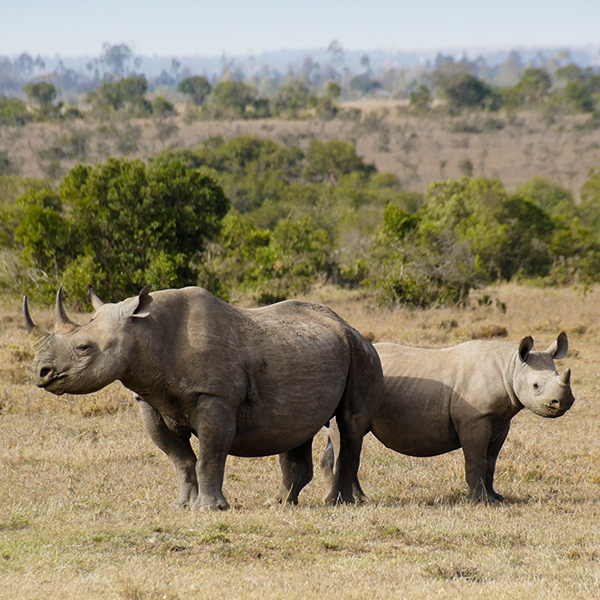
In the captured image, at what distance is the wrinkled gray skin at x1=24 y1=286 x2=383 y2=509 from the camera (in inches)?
232

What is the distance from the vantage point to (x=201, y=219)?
21031 millimetres

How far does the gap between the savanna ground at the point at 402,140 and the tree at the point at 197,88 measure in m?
16.7

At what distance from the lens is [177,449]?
266 inches

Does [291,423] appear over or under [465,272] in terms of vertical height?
over

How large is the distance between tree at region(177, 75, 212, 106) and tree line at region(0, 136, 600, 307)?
7563cm

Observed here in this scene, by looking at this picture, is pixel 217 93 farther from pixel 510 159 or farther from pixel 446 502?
Result: pixel 446 502

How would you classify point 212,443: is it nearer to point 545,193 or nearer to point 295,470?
point 295,470

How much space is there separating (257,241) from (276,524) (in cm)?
2232

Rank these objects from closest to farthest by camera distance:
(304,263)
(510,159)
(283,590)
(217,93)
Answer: (283,590) < (304,263) < (510,159) < (217,93)

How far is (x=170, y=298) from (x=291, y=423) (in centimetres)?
139

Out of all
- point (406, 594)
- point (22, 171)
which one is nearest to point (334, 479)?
point (406, 594)

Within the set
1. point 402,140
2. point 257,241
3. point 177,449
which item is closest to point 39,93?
point 402,140

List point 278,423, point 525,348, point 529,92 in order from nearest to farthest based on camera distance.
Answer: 1. point 278,423
2. point 525,348
3. point 529,92

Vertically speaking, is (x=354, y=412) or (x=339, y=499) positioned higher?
(x=354, y=412)
